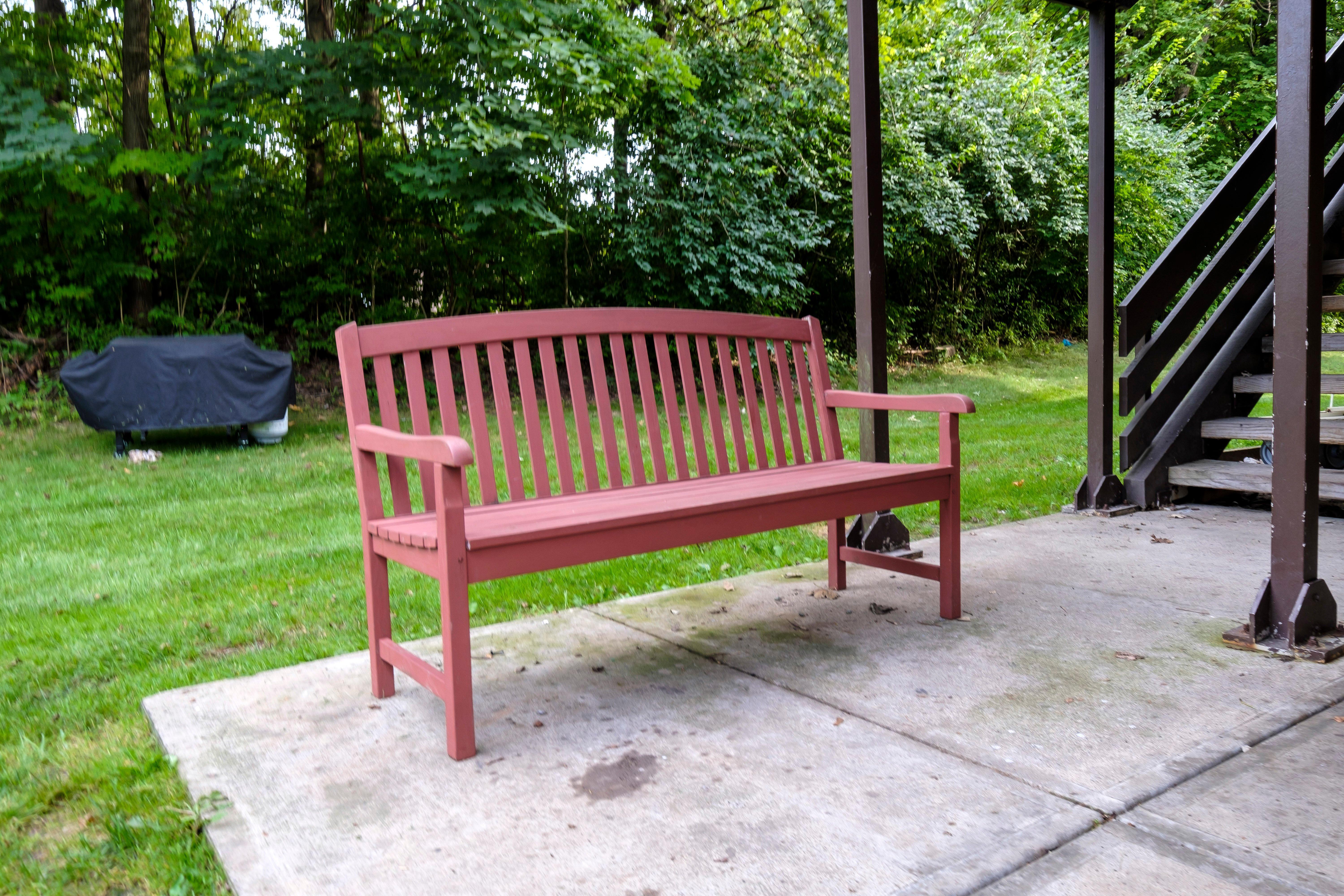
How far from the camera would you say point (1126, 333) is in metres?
4.80

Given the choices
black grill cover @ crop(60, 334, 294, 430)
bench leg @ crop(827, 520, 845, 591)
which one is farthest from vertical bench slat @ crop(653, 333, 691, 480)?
black grill cover @ crop(60, 334, 294, 430)

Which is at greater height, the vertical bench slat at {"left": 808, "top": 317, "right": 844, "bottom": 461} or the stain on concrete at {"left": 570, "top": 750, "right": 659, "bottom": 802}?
the vertical bench slat at {"left": 808, "top": 317, "right": 844, "bottom": 461}

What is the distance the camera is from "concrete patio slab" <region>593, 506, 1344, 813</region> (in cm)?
227

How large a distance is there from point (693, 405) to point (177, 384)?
22.7 feet

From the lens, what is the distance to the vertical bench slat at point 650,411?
10.4 ft

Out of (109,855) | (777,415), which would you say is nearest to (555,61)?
(777,415)

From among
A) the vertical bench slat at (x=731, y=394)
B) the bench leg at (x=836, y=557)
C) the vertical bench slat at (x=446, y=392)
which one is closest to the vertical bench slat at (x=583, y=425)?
the vertical bench slat at (x=446, y=392)

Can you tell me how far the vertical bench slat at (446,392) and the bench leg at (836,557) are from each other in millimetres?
1462

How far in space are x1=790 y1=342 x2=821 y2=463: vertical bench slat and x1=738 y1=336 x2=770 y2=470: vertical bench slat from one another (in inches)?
7.0

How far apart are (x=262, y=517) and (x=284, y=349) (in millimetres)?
7028

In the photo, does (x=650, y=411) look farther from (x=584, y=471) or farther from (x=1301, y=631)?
(x=1301, y=631)

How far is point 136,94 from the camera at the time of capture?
412 inches

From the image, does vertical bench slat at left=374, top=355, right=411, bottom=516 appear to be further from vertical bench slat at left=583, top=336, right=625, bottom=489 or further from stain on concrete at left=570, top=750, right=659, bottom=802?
stain on concrete at left=570, top=750, right=659, bottom=802

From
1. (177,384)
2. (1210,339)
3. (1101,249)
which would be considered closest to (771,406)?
(1101,249)
